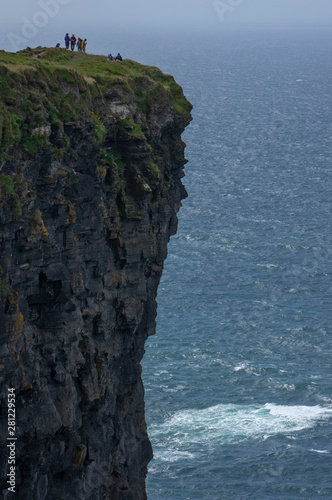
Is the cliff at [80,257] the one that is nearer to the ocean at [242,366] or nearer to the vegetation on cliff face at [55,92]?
the vegetation on cliff face at [55,92]

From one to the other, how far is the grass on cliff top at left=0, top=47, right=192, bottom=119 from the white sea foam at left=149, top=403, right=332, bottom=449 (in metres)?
54.0

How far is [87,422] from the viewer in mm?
61812

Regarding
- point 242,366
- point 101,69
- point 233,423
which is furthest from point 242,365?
point 101,69

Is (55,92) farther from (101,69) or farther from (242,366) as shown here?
(242,366)

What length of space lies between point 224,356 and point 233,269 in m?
33.8

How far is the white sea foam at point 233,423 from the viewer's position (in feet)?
387

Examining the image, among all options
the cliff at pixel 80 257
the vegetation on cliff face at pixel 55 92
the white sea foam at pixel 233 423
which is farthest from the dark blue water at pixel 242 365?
the vegetation on cliff face at pixel 55 92

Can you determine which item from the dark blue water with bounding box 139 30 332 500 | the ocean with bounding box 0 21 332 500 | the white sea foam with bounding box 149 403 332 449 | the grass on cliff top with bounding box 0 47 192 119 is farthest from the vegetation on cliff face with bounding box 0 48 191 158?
the white sea foam with bounding box 149 403 332 449

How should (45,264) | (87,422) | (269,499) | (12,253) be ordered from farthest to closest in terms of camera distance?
(269,499)
(87,422)
(45,264)
(12,253)

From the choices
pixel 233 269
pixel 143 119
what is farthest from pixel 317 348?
pixel 143 119

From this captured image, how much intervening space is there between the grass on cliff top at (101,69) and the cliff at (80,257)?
161mm

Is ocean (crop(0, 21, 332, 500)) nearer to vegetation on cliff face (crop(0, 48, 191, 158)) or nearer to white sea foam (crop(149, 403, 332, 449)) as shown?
white sea foam (crop(149, 403, 332, 449))

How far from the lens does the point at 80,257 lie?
58438 mm

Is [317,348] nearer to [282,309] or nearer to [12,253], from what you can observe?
[282,309]
